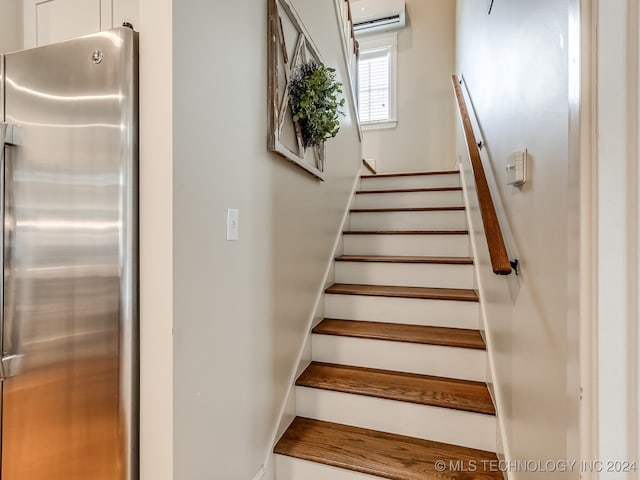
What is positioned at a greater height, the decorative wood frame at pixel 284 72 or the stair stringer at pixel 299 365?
the decorative wood frame at pixel 284 72

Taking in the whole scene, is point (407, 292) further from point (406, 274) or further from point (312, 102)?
point (312, 102)

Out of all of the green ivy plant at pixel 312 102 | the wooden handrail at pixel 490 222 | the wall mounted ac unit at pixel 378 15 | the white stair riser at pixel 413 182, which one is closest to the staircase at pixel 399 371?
the white stair riser at pixel 413 182

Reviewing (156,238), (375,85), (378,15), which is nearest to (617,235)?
(156,238)

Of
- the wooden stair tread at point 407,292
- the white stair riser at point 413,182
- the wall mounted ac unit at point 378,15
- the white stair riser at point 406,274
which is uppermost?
the wall mounted ac unit at point 378,15

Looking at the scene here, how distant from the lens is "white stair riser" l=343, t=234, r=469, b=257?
2.50m

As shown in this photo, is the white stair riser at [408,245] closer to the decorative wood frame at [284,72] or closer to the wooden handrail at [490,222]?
the wooden handrail at [490,222]

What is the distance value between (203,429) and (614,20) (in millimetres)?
1388

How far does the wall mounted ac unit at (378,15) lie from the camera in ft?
13.5

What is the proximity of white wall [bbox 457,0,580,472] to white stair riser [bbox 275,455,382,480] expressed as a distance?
0.65 m

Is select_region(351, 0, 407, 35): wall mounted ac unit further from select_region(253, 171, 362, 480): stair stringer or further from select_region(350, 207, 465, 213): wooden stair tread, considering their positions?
select_region(253, 171, 362, 480): stair stringer

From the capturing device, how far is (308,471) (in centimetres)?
147

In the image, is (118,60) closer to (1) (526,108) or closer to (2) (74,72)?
(2) (74,72)

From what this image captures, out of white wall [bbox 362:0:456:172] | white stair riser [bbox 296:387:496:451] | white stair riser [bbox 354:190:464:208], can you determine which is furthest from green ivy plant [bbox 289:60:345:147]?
white wall [bbox 362:0:456:172]

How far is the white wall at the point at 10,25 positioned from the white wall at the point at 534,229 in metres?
1.72
